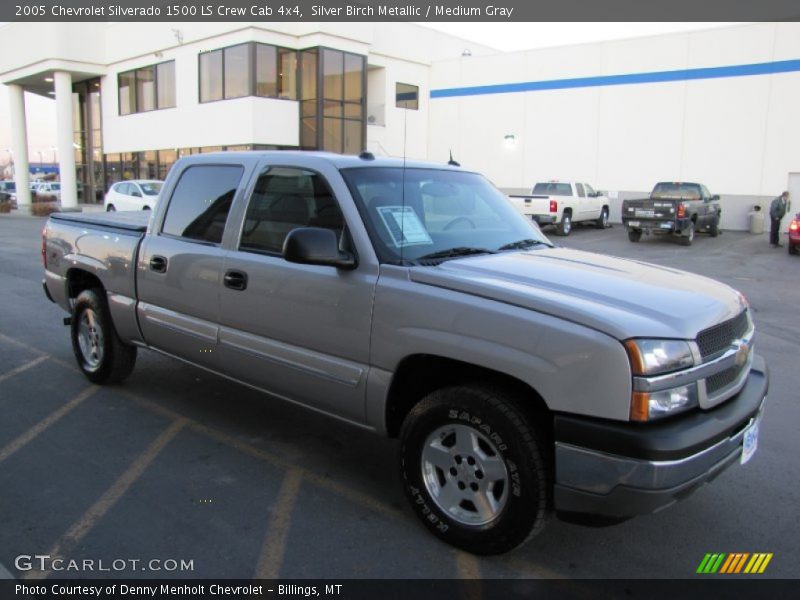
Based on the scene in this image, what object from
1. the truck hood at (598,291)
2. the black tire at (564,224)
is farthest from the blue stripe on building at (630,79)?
the truck hood at (598,291)

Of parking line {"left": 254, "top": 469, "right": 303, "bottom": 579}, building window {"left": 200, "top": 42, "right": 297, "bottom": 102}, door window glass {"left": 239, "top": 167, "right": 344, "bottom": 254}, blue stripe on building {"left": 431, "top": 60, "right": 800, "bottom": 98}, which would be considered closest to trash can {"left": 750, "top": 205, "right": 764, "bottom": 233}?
blue stripe on building {"left": 431, "top": 60, "right": 800, "bottom": 98}

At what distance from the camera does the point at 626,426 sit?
2674 millimetres

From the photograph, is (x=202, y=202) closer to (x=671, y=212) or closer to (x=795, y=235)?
(x=671, y=212)

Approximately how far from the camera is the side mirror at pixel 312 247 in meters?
3.35

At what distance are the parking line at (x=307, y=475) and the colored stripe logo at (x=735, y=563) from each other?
74 centimetres

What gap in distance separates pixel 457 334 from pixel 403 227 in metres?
0.88

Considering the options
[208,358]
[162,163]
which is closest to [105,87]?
[162,163]

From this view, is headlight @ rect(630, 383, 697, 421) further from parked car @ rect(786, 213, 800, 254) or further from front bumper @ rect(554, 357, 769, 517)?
parked car @ rect(786, 213, 800, 254)

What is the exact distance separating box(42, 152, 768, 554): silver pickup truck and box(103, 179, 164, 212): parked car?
19473 mm

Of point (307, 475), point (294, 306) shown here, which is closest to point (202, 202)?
point (294, 306)

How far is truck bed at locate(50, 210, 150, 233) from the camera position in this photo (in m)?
5.26

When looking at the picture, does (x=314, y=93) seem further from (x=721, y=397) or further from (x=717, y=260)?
(x=721, y=397)

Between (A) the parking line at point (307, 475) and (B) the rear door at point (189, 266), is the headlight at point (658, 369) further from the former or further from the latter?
(B) the rear door at point (189, 266)

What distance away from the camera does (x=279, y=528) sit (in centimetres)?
341
